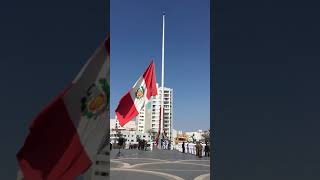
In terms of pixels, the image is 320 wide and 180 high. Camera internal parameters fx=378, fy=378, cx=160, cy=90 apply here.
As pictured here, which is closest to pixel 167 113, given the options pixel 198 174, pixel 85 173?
pixel 198 174

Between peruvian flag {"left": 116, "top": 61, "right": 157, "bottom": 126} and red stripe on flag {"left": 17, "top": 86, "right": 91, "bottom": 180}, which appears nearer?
red stripe on flag {"left": 17, "top": 86, "right": 91, "bottom": 180}

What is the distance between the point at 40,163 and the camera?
532cm

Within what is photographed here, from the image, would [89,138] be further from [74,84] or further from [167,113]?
[167,113]

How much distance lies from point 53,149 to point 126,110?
31.7ft

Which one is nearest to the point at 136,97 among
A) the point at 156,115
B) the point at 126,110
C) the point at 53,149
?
the point at 126,110

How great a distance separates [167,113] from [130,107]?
145m

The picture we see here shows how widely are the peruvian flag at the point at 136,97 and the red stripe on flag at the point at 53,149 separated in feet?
23.7

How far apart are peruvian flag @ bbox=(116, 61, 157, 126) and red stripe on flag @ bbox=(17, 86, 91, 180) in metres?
7.23

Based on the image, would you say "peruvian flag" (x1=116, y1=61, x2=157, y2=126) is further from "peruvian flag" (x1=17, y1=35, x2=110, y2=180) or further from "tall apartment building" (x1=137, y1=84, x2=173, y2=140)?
"tall apartment building" (x1=137, y1=84, x2=173, y2=140)

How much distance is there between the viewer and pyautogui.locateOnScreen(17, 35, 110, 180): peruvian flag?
5.34 metres

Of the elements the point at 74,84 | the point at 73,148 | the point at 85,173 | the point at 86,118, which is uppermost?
the point at 74,84

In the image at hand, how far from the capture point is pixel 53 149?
5465 mm

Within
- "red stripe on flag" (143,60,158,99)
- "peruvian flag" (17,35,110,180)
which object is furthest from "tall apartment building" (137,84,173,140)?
"peruvian flag" (17,35,110,180)

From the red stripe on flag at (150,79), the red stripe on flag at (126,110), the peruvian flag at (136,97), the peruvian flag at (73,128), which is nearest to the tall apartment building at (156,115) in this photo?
the red stripe on flag at (150,79)
